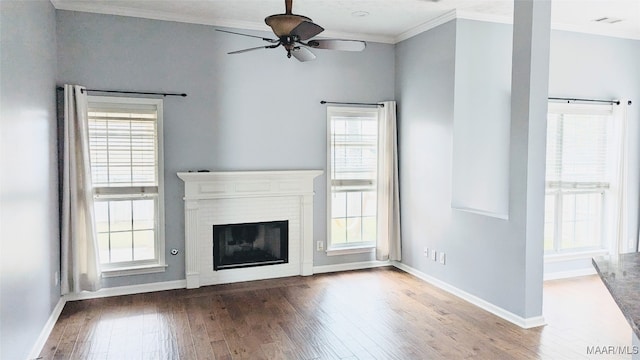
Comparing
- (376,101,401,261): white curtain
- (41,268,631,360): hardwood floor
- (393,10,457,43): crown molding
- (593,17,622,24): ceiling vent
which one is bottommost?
(41,268,631,360): hardwood floor

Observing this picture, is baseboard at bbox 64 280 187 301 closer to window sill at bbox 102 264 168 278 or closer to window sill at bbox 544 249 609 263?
window sill at bbox 102 264 168 278

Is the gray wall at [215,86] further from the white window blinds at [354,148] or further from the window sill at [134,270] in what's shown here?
the white window blinds at [354,148]

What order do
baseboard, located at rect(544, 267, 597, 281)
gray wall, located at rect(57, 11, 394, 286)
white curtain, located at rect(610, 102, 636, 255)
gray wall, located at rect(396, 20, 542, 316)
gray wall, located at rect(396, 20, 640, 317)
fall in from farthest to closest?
white curtain, located at rect(610, 102, 636, 255), baseboard, located at rect(544, 267, 597, 281), gray wall, located at rect(57, 11, 394, 286), gray wall, located at rect(396, 20, 640, 317), gray wall, located at rect(396, 20, 542, 316)

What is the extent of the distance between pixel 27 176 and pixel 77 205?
128 cm

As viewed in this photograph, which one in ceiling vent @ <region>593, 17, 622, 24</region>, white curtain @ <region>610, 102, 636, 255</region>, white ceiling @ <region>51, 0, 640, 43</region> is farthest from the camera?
white curtain @ <region>610, 102, 636, 255</region>

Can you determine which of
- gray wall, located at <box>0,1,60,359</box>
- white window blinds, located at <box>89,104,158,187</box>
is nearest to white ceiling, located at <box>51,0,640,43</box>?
gray wall, located at <box>0,1,60,359</box>

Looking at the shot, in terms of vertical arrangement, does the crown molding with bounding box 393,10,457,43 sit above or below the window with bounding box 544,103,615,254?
above

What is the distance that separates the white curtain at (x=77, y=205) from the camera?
431 cm

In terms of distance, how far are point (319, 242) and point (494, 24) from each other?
3243 mm

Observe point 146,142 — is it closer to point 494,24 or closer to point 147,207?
point 147,207

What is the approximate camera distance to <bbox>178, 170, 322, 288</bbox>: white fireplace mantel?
4984 millimetres

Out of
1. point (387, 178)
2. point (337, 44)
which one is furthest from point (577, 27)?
point (337, 44)

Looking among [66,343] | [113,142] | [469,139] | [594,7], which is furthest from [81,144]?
[594,7]

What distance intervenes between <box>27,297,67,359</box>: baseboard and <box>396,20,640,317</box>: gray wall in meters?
3.86
